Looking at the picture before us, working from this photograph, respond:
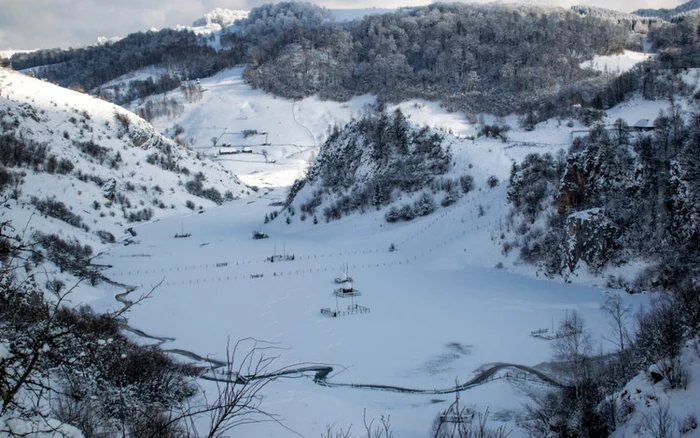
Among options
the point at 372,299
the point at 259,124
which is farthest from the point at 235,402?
the point at 259,124

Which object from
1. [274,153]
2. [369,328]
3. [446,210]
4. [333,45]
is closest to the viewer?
[369,328]

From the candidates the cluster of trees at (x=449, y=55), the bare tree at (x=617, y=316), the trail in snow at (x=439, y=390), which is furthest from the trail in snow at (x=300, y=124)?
the trail in snow at (x=439, y=390)

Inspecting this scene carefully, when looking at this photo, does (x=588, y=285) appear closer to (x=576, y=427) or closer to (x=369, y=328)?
(x=369, y=328)

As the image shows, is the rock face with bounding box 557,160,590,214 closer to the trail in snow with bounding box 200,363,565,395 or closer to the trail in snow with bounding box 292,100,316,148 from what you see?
the trail in snow with bounding box 200,363,565,395

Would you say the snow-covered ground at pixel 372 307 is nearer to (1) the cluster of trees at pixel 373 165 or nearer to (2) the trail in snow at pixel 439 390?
(2) the trail in snow at pixel 439 390

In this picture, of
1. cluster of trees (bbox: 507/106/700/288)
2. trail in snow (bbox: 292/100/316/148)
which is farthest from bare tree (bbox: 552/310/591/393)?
trail in snow (bbox: 292/100/316/148)

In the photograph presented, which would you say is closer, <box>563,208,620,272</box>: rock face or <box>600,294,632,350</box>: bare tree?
<box>600,294,632,350</box>: bare tree

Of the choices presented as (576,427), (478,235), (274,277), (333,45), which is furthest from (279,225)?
(333,45)
